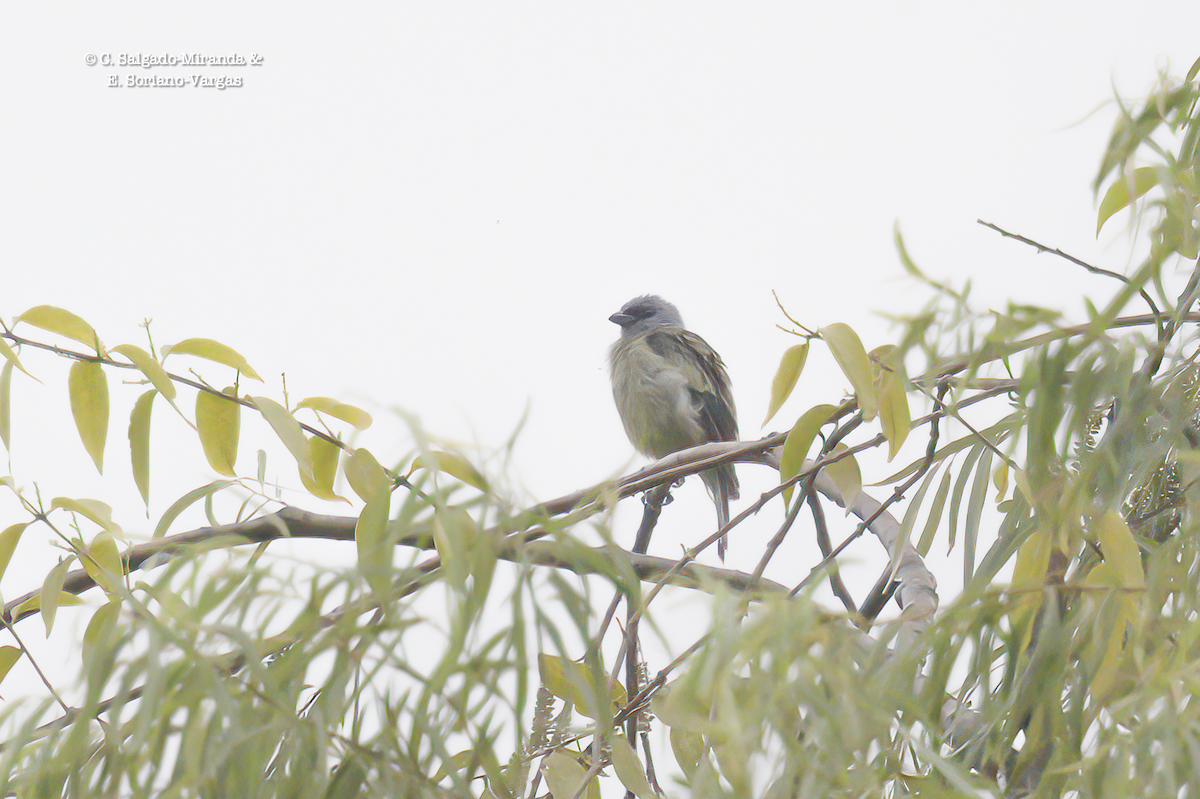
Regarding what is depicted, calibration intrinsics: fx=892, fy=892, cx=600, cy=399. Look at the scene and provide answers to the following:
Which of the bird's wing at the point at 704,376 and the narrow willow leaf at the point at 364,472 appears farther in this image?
the bird's wing at the point at 704,376

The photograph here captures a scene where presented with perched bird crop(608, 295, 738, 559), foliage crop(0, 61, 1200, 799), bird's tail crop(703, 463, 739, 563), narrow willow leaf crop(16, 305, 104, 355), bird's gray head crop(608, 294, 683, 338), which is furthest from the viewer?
bird's gray head crop(608, 294, 683, 338)

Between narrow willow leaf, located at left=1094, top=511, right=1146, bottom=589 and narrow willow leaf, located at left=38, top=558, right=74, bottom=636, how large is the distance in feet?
2.58

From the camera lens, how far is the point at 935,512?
0.86 meters

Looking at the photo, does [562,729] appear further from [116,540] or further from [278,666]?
[116,540]

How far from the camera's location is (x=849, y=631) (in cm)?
56

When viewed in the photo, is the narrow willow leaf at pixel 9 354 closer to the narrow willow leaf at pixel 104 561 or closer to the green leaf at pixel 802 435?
the narrow willow leaf at pixel 104 561

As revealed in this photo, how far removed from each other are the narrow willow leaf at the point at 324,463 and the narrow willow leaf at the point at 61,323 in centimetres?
21

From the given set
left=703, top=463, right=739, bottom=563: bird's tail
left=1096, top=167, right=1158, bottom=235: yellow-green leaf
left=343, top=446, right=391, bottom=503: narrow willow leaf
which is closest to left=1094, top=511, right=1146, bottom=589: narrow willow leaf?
left=1096, top=167, right=1158, bottom=235: yellow-green leaf

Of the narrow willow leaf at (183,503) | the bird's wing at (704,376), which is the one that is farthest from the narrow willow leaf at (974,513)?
the bird's wing at (704,376)

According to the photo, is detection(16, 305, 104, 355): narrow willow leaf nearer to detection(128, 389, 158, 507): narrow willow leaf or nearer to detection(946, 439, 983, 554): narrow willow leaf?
detection(128, 389, 158, 507): narrow willow leaf

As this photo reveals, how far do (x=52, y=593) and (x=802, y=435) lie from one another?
638 mm

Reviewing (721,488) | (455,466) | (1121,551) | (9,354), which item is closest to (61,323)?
(9,354)

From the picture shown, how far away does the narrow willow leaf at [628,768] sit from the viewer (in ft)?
2.47

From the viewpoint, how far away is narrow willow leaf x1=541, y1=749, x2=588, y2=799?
85 centimetres
